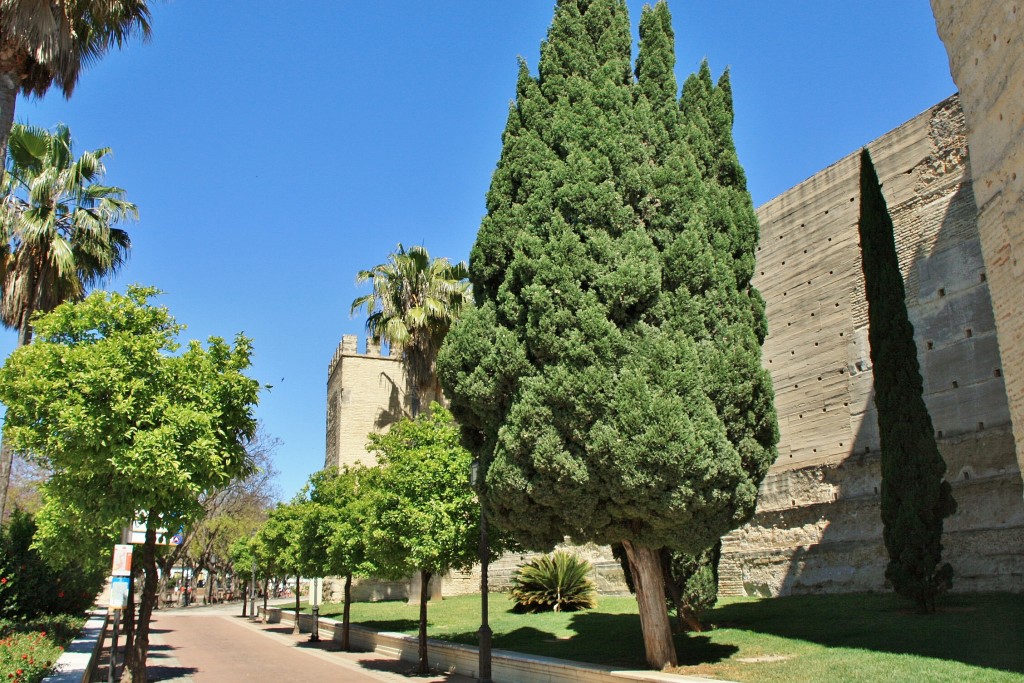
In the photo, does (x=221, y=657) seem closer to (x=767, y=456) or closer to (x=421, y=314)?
(x=421, y=314)

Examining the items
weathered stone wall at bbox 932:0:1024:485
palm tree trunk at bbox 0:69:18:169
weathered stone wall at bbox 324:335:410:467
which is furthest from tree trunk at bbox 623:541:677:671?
weathered stone wall at bbox 324:335:410:467

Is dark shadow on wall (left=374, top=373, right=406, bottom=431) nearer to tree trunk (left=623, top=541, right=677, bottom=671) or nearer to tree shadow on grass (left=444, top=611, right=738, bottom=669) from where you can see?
tree shadow on grass (left=444, top=611, right=738, bottom=669)

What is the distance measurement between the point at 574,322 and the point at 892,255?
7711mm

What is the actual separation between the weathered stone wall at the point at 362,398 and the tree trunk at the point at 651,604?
29645 millimetres

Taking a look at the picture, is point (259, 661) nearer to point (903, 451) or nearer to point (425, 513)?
point (425, 513)

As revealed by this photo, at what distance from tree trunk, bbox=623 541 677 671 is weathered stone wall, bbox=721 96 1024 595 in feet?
24.7

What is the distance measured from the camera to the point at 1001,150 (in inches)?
246

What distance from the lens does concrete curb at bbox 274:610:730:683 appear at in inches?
409

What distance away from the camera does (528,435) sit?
10.6 m

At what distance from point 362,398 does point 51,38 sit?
30.6 meters

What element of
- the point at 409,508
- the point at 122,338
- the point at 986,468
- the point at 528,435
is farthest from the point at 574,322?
the point at 986,468

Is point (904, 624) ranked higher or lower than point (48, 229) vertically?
lower

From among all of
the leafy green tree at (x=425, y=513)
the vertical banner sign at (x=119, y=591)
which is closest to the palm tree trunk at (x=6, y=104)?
the vertical banner sign at (x=119, y=591)

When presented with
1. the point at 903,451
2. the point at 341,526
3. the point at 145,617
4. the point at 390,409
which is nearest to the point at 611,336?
the point at 903,451
